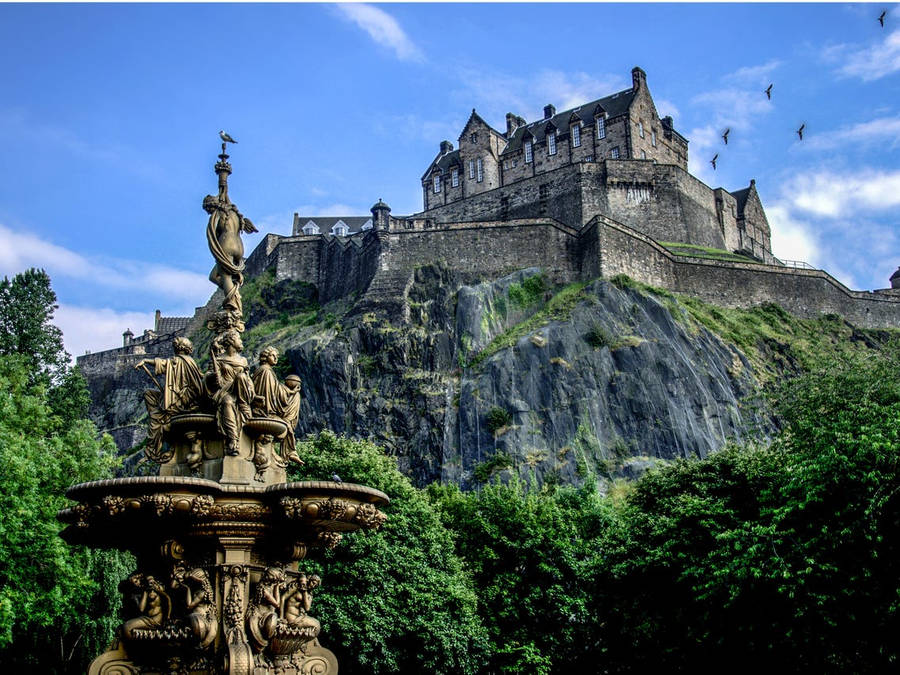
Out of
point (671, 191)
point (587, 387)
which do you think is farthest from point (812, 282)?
point (587, 387)

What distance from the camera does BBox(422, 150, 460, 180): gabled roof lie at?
265 ft

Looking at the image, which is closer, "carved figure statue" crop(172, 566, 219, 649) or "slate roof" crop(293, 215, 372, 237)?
"carved figure statue" crop(172, 566, 219, 649)

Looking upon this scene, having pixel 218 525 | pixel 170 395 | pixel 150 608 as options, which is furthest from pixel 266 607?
pixel 170 395

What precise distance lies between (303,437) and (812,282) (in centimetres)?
3770

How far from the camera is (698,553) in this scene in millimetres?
24844

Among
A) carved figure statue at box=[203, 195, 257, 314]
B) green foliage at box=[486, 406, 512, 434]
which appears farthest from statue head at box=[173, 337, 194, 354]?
green foliage at box=[486, 406, 512, 434]

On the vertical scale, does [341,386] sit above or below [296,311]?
below

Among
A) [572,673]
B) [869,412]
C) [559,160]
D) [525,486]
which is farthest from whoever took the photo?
[559,160]

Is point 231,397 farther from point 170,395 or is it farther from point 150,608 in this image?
point 150,608

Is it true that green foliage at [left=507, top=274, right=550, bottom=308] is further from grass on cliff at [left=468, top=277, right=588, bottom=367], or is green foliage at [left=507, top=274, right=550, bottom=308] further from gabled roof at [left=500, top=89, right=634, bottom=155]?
gabled roof at [left=500, top=89, right=634, bottom=155]

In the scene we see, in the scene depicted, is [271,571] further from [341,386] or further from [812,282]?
[812,282]

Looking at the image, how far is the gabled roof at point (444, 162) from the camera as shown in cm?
8062

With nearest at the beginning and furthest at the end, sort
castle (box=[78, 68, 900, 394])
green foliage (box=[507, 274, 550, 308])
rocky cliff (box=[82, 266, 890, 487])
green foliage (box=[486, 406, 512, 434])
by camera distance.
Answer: rocky cliff (box=[82, 266, 890, 487]), green foliage (box=[486, 406, 512, 434]), green foliage (box=[507, 274, 550, 308]), castle (box=[78, 68, 900, 394])

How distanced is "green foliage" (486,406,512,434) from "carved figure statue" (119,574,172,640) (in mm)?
39354
